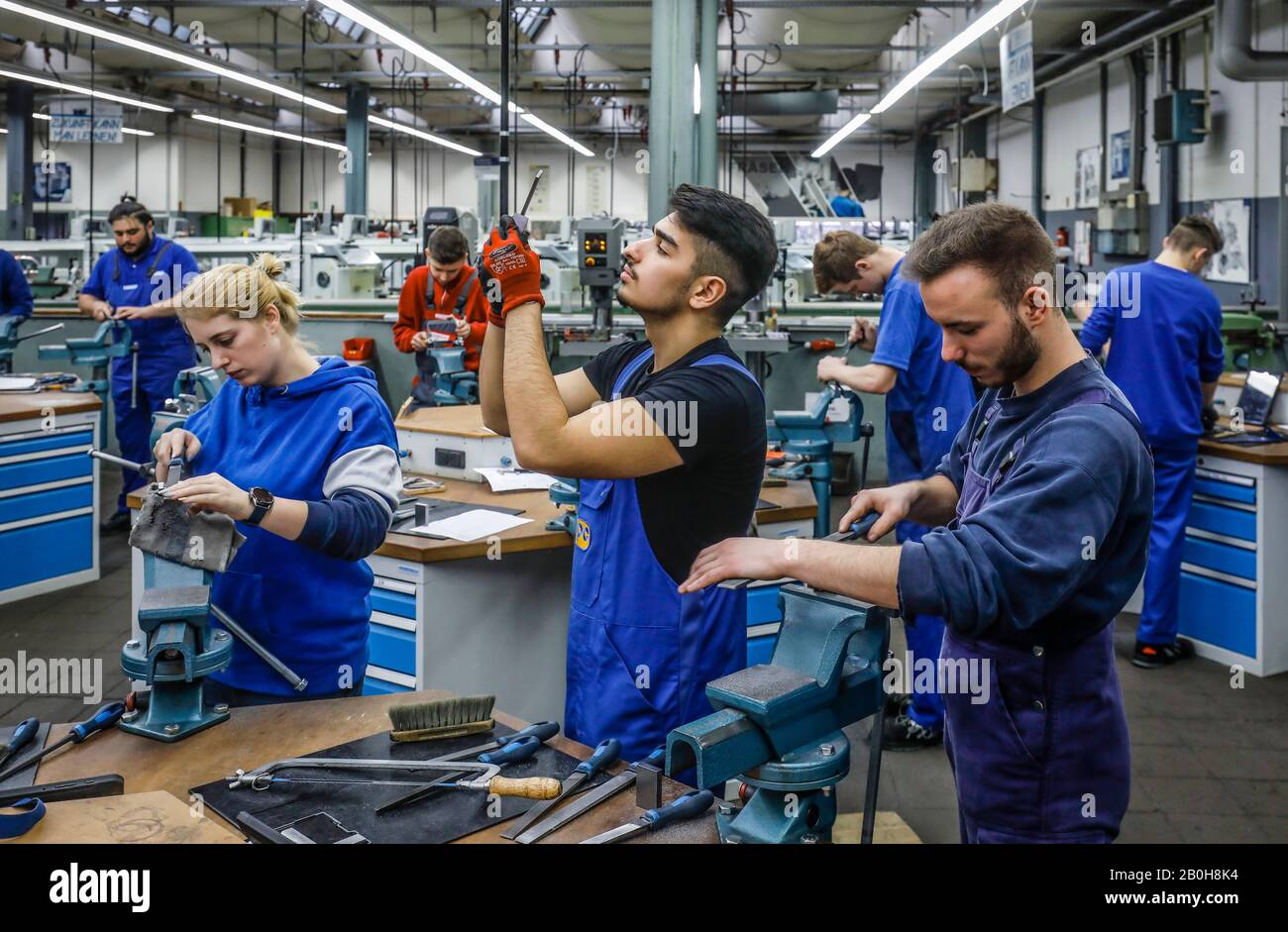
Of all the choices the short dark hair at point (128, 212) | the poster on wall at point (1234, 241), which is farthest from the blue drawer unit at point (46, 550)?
A: the poster on wall at point (1234, 241)

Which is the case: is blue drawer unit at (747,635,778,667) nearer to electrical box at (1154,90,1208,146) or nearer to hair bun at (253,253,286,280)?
hair bun at (253,253,286,280)

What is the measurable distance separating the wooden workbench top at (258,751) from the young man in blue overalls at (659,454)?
225 mm

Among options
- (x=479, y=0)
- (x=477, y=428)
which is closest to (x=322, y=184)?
(x=479, y=0)

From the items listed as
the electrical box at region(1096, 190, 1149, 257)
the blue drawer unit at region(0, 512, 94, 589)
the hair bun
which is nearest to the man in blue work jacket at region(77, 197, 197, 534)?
the blue drawer unit at region(0, 512, 94, 589)

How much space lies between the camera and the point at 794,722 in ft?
4.11

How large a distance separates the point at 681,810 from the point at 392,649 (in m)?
1.75

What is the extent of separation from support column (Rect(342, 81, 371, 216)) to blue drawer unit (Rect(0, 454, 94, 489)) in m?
8.14

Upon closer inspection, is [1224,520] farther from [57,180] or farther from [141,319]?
[57,180]

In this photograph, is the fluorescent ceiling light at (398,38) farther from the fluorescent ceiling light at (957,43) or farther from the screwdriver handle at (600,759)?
the screwdriver handle at (600,759)

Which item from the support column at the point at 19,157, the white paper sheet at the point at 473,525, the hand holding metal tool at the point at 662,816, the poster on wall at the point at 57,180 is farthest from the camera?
the poster on wall at the point at 57,180

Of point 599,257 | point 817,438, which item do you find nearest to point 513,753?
point 817,438

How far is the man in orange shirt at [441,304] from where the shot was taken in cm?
517
